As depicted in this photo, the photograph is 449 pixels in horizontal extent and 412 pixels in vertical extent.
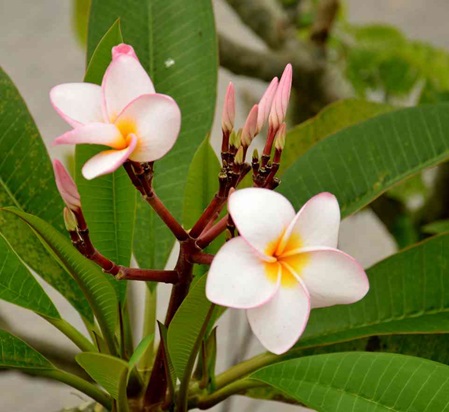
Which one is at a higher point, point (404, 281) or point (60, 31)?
point (60, 31)

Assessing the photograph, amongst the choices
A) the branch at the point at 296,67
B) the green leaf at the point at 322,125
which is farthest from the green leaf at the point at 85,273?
the branch at the point at 296,67

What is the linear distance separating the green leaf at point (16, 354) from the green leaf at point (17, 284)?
0.07 feet

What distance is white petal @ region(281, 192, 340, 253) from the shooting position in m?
0.37

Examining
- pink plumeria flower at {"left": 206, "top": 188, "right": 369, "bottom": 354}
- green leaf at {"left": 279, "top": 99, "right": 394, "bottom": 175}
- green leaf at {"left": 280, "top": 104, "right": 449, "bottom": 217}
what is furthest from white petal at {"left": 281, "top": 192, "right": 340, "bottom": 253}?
green leaf at {"left": 279, "top": 99, "right": 394, "bottom": 175}

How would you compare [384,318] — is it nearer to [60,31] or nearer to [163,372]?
[163,372]

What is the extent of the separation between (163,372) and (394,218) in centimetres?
56

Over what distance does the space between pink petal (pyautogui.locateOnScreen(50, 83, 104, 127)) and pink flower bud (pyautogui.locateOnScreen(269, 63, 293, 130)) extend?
3.4 inches

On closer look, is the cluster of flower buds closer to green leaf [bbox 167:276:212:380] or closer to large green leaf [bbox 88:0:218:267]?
green leaf [bbox 167:276:212:380]

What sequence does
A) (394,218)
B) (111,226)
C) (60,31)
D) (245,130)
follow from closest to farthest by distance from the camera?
1. (245,130)
2. (111,226)
3. (394,218)
4. (60,31)

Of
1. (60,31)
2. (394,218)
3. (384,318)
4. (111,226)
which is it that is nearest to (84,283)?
(111,226)

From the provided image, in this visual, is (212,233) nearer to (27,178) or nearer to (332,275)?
(332,275)

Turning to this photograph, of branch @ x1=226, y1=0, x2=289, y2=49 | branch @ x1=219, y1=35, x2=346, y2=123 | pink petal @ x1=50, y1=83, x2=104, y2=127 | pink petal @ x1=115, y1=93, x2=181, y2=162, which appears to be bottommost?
pink petal @ x1=115, y1=93, x2=181, y2=162

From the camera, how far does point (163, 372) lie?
19.9 inches

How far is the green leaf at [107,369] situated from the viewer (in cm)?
42
